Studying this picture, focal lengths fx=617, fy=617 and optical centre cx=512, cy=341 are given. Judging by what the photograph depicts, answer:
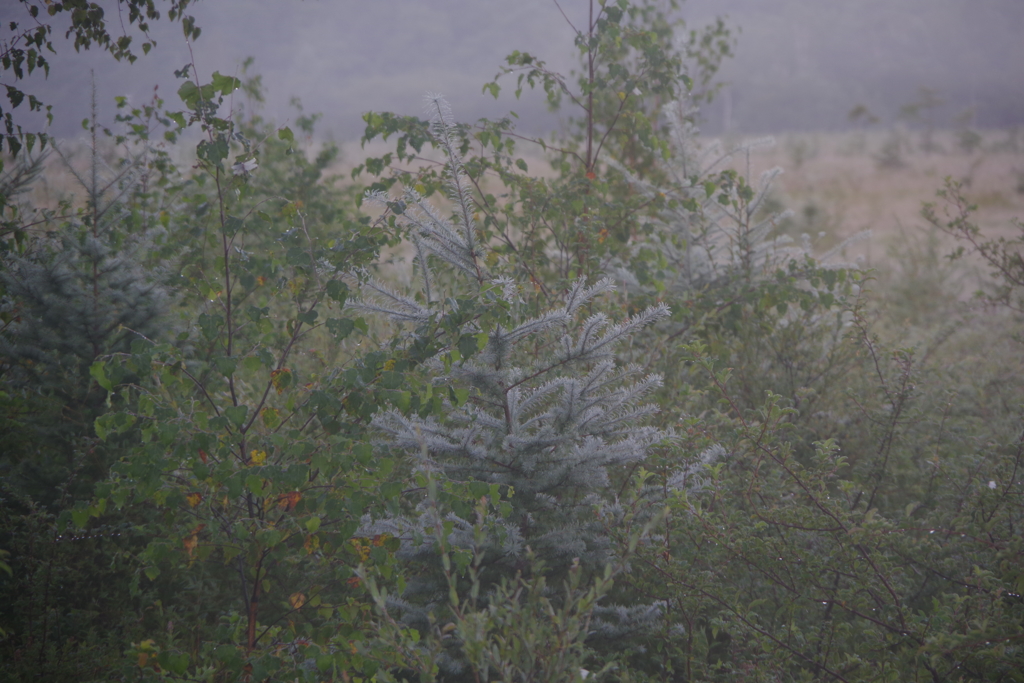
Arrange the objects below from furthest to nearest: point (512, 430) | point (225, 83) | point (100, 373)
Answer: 1. point (512, 430)
2. point (225, 83)
3. point (100, 373)

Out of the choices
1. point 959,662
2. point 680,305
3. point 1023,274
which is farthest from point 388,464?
point 1023,274

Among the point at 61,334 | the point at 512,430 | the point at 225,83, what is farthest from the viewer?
the point at 61,334

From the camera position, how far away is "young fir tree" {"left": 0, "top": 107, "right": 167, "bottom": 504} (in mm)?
2906

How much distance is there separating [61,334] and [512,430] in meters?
2.34

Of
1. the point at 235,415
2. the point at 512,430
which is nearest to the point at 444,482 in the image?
the point at 512,430

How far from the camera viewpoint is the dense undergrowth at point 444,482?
6.15ft

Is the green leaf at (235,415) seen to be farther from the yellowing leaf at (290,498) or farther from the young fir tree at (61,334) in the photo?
the young fir tree at (61,334)

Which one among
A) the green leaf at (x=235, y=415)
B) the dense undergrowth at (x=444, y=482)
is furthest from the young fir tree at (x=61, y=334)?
the green leaf at (x=235, y=415)

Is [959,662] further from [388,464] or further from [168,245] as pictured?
[168,245]

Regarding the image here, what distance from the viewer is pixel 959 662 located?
184 cm

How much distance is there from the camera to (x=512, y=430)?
90.7 inches

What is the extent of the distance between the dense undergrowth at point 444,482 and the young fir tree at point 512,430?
0.01m

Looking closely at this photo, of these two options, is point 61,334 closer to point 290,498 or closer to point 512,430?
point 290,498

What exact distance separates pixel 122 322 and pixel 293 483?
1.87m
